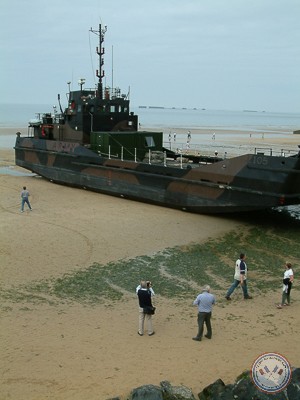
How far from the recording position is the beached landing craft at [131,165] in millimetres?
14938

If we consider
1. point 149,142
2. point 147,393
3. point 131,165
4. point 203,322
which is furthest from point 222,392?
point 149,142

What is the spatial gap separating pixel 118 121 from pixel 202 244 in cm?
1085

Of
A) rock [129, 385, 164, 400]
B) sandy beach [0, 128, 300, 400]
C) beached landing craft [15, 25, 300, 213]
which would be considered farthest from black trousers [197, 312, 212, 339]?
beached landing craft [15, 25, 300, 213]

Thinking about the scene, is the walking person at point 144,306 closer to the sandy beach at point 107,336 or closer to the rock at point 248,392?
the sandy beach at point 107,336

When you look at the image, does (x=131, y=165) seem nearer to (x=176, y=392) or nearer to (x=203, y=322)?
(x=203, y=322)

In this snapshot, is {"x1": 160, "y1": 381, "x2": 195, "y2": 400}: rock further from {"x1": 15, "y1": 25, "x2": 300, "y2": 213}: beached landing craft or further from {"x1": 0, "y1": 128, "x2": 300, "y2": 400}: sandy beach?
{"x1": 15, "y1": 25, "x2": 300, "y2": 213}: beached landing craft

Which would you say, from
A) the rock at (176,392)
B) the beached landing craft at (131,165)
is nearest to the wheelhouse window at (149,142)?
the beached landing craft at (131,165)

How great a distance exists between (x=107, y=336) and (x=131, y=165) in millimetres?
12006

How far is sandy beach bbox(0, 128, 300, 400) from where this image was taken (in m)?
6.35

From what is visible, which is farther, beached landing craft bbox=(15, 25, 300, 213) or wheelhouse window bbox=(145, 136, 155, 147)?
wheelhouse window bbox=(145, 136, 155, 147)

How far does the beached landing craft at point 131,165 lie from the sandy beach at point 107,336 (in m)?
3.53

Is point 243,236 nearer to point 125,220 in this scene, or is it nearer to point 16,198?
point 125,220

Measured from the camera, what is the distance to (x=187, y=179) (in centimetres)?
1712

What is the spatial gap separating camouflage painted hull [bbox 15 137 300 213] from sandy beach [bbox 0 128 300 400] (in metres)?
3.39
